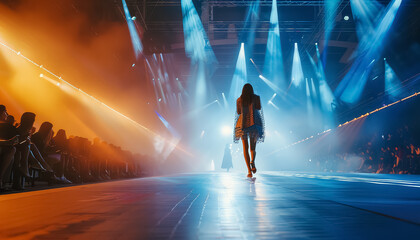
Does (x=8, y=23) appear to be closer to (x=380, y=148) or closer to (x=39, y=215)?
(x=39, y=215)

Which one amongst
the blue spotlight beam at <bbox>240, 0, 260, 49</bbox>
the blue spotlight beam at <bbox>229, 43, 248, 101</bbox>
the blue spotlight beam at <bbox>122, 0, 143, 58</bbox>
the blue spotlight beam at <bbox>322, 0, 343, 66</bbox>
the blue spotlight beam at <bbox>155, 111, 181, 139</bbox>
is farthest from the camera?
the blue spotlight beam at <bbox>229, 43, 248, 101</bbox>

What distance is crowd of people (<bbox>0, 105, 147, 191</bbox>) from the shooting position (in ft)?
14.0

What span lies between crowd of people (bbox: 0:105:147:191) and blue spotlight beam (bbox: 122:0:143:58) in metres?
4.33

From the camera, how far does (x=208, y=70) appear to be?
20.8 m

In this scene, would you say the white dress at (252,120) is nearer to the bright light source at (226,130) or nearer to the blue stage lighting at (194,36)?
the blue stage lighting at (194,36)

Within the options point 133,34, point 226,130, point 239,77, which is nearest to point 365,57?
point 133,34

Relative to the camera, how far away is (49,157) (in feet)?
18.5

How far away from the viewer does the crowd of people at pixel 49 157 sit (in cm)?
427

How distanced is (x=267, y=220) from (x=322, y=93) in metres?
18.0

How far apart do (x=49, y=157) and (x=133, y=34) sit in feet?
26.3

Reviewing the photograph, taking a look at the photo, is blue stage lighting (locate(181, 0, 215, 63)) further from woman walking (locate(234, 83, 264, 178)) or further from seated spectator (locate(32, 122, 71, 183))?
seated spectator (locate(32, 122, 71, 183))

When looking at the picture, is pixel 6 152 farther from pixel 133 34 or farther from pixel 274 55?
pixel 274 55

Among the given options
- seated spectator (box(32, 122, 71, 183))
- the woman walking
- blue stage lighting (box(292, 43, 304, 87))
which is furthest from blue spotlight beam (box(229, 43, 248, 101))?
seated spectator (box(32, 122, 71, 183))

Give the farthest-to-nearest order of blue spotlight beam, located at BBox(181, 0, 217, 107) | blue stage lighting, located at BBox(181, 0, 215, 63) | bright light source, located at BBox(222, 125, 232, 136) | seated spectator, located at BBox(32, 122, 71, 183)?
1. bright light source, located at BBox(222, 125, 232, 136)
2. blue spotlight beam, located at BBox(181, 0, 217, 107)
3. blue stage lighting, located at BBox(181, 0, 215, 63)
4. seated spectator, located at BBox(32, 122, 71, 183)
